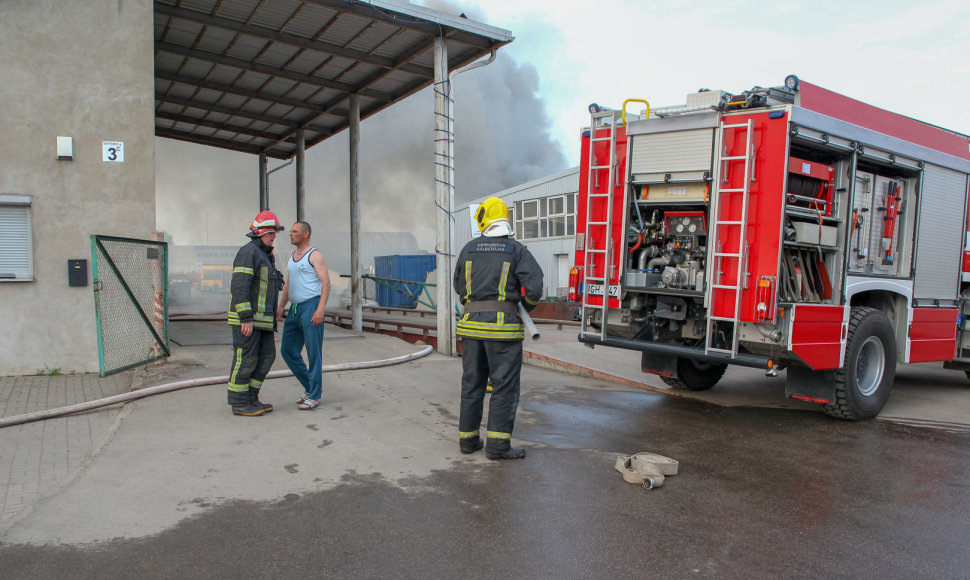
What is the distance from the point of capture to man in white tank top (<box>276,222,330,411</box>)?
5711 millimetres

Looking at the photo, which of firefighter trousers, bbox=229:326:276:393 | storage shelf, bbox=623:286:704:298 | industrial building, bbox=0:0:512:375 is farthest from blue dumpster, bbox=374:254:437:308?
firefighter trousers, bbox=229:326:276:393

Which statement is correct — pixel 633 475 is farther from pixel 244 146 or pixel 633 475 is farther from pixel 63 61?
pixel 244 146

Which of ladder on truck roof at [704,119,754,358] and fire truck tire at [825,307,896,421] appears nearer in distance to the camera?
ladder on truck roof at [704,119,754,358]

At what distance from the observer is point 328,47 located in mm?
10617

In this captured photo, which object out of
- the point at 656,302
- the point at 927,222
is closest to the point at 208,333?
the point at 656,302

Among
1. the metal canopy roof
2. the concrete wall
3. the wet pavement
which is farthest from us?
the metal canopy roof

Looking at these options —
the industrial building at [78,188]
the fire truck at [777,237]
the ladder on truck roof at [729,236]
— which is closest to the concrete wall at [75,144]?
the industrial building at [78,188]

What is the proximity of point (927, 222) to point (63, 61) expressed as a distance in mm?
9165

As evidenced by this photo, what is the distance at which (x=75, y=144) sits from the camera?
722cm

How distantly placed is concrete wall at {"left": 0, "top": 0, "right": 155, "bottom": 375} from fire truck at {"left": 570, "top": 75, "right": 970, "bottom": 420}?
16.5 ft

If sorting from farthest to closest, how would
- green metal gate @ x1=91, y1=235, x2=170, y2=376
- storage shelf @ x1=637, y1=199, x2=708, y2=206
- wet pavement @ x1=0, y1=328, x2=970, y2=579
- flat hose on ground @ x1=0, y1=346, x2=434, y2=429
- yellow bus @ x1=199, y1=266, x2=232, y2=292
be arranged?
yellow bus @ x1=199, y1=266, x2=232, y2=292 → green metal gate @ x1=91, y1=235, x2=170, y2=376 → storage shelf @ x1=637, y1=199, x2=708, y2=206 → flat hose on ground @ x1=0, y1=346, x2=434, y2=429 → wet pavement @ x1=0, y1=328, x2=970, y2=579

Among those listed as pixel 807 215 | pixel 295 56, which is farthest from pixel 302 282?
pixel 295 56

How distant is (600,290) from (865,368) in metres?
2.58

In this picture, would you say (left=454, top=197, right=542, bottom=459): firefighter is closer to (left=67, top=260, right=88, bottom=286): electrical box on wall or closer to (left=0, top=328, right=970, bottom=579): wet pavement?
(left=0, top=328, right=970, bottom=579): wet pavement
